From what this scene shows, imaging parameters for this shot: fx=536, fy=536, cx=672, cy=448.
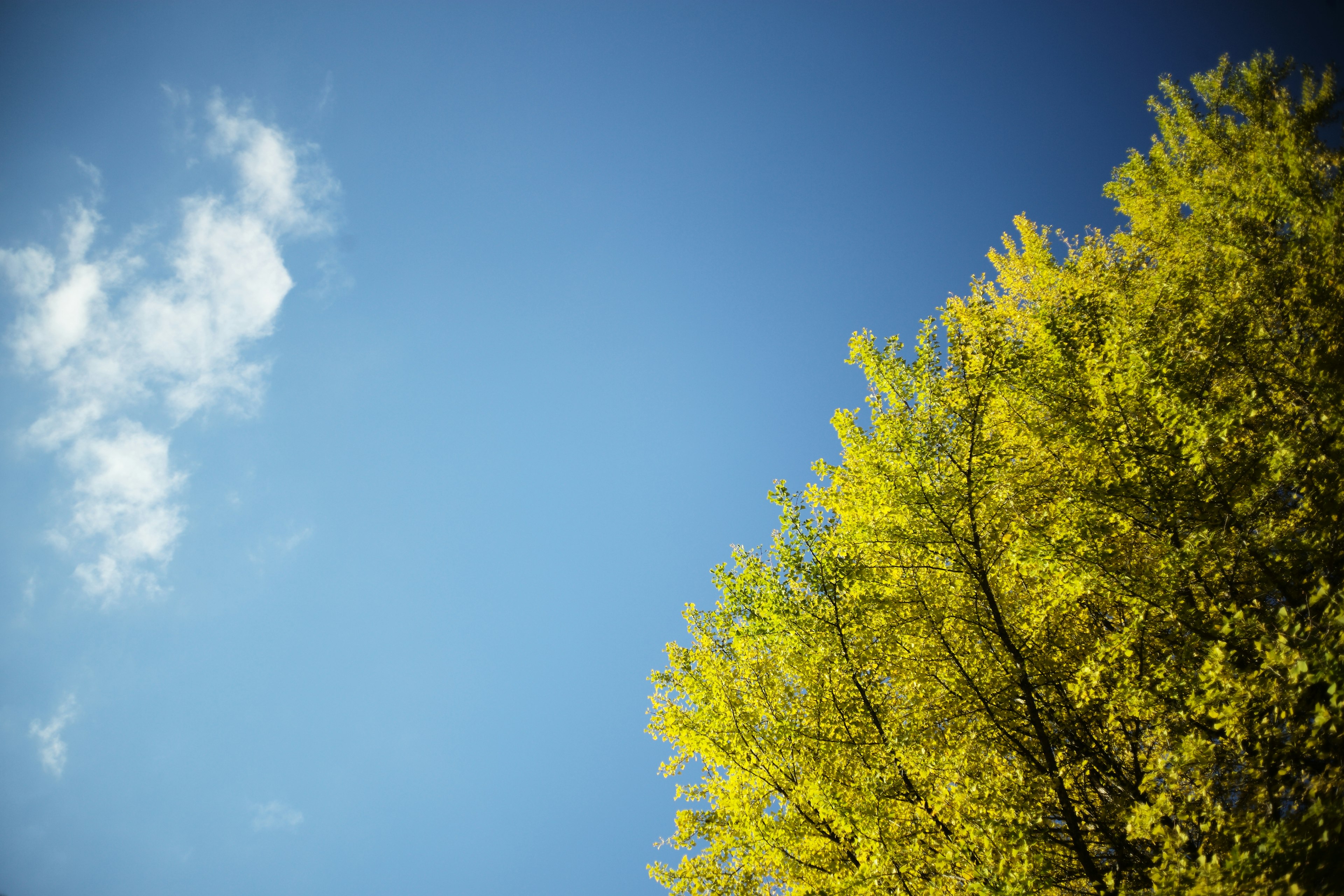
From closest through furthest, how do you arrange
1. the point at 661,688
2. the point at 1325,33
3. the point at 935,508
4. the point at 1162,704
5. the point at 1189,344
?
the point at 1162,704
the point at 935,508
the point at 1189,344
the point at 661,688
the point at 1325,33

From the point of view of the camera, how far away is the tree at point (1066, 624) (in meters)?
4.43

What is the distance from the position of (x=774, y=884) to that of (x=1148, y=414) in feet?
23.3

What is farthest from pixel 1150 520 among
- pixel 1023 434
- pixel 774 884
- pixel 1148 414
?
pixel 774 884

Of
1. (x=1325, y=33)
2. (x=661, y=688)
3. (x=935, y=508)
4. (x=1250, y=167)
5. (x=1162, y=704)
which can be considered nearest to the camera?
(x=1162, y=704)

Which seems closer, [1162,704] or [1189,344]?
[1162,704]

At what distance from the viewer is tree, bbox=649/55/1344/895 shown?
14.5 feet

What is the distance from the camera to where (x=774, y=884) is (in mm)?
6707

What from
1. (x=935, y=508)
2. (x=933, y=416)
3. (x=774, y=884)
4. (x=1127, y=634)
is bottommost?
(x=774, y=884)

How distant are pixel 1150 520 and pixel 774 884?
624 centimetres

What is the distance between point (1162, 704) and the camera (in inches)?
186

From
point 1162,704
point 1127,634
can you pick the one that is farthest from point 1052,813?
point 1127,634

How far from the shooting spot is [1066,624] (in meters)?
6.92

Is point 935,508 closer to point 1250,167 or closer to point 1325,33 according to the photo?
point 1325,33

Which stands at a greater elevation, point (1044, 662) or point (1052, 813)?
point (1044, 662)
